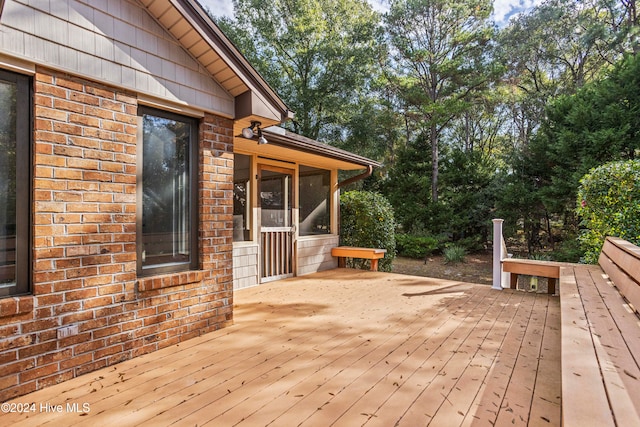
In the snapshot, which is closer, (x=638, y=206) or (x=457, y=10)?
(x=638, y=206)

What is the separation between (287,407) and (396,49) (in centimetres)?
1635

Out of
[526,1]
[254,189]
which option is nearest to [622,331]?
[254,189]

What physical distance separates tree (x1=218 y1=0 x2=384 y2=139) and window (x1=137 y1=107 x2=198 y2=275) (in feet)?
37.6

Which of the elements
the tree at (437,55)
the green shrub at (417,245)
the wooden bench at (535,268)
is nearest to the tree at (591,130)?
the tree at (437,55)

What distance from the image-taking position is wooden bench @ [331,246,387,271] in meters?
6.70

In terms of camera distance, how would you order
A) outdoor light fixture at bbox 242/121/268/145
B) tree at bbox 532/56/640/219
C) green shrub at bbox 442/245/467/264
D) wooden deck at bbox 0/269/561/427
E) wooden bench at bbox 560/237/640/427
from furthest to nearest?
1. green shrub at bbox 442/245/467/264
2. tree at bbox 532/56/640/219
3. outdoor light fixture at bbox 242/121/268/145
4. wooden deck at bbox 0/269/561/427
5. wooden bench at bbox 560/237/640/427

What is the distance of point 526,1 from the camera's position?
14844mm

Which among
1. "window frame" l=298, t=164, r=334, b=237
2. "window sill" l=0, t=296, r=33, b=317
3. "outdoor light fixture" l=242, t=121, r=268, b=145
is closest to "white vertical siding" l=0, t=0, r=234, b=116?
"outdoor light fixture" l=242, t=121, r=268, b=145

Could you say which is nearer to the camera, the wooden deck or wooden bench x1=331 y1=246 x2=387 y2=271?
the wooden deck

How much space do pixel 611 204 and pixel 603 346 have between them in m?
4.44

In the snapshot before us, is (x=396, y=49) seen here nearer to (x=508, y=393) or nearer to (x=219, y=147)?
(x=219, y=147)

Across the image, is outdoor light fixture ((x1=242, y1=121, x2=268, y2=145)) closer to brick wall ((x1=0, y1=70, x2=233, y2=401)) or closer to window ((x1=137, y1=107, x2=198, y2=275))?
window ((x1=137, y1=107, x2=198, y2=275))

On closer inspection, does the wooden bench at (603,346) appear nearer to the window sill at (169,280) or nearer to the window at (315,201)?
the window sill at (169,280)

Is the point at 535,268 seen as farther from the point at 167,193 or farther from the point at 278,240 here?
the point at 167,193
